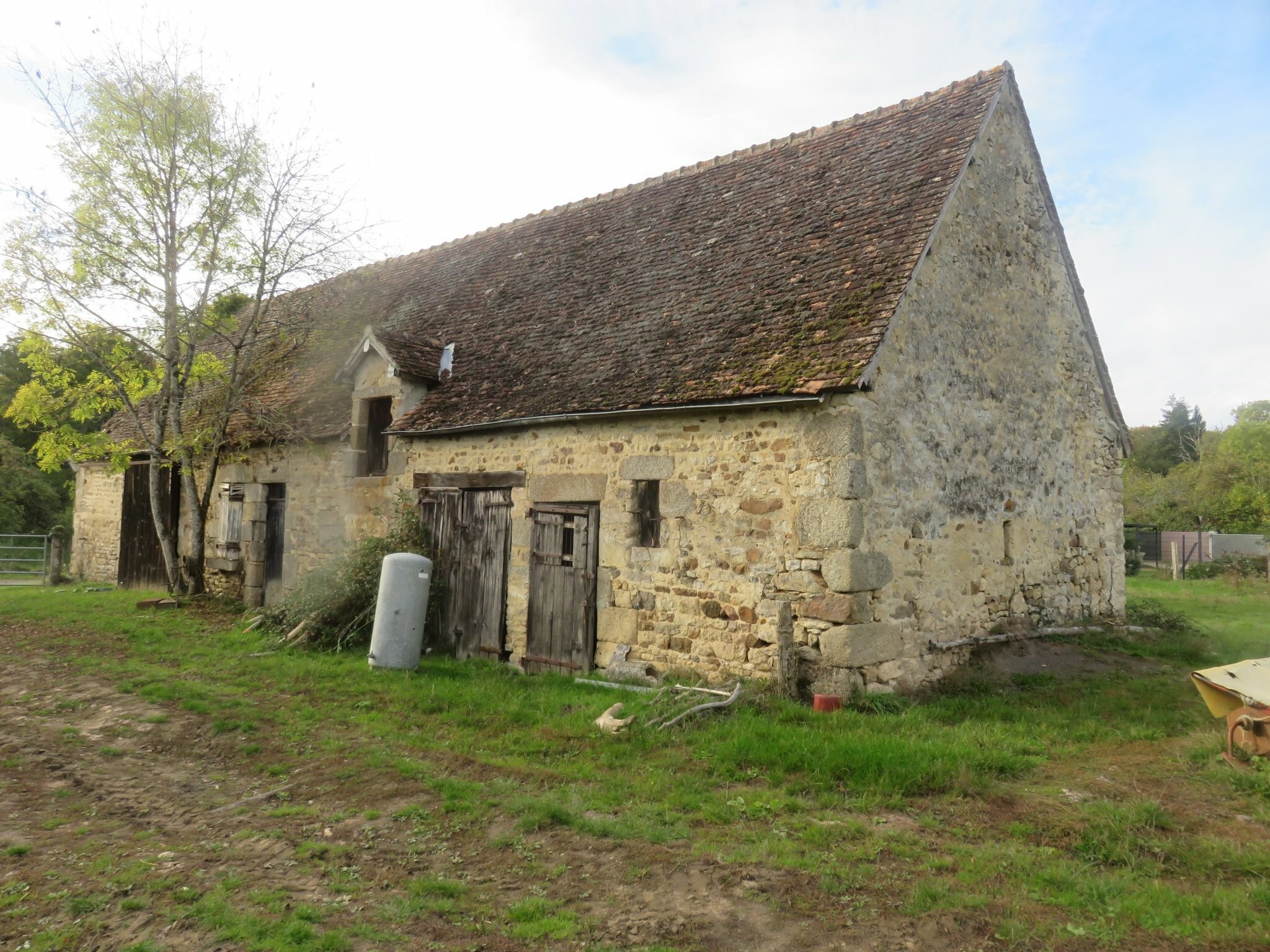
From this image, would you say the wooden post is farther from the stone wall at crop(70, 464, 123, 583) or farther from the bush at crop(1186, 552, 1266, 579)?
the bush at crop(1186, 552, 1266, 579)

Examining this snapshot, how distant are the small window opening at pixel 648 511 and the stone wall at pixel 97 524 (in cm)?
1369

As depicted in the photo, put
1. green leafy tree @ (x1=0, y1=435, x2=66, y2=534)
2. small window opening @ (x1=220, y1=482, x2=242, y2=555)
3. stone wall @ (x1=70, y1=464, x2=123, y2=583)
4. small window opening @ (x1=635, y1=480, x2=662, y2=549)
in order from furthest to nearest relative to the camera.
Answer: green leafy tree @ (x1=0, y1=435, x2=66, y2=534)
stone wall @ (x1=70, y1=464, x2=123, y2=583)
small window opening @ (x1=220, y1=482, x2=242, y2=555)
small window opening @ (x1=635, y1=480, x2=662, y2=549)

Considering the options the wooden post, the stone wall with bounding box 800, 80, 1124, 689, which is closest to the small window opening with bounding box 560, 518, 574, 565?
the wooden post

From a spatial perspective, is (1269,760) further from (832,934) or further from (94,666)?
(94,666)

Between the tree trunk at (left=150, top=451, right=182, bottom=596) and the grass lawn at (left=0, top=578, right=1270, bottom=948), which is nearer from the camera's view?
the grass lawn at (left=0, top=578, right=1270, bottom=948)

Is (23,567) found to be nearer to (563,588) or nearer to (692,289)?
(563,588)

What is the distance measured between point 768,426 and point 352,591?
237 inches

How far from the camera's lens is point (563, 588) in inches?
372

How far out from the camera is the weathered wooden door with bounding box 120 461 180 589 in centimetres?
1611

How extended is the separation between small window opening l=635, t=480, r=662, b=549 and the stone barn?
0.11 ft

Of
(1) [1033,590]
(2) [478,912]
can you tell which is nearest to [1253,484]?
(1) [1033,590]

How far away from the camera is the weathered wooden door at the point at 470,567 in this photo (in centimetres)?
1017

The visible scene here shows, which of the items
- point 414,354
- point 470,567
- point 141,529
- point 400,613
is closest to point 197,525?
point 141,529

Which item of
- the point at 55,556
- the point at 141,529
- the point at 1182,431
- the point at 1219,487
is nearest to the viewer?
the point at 141,529
